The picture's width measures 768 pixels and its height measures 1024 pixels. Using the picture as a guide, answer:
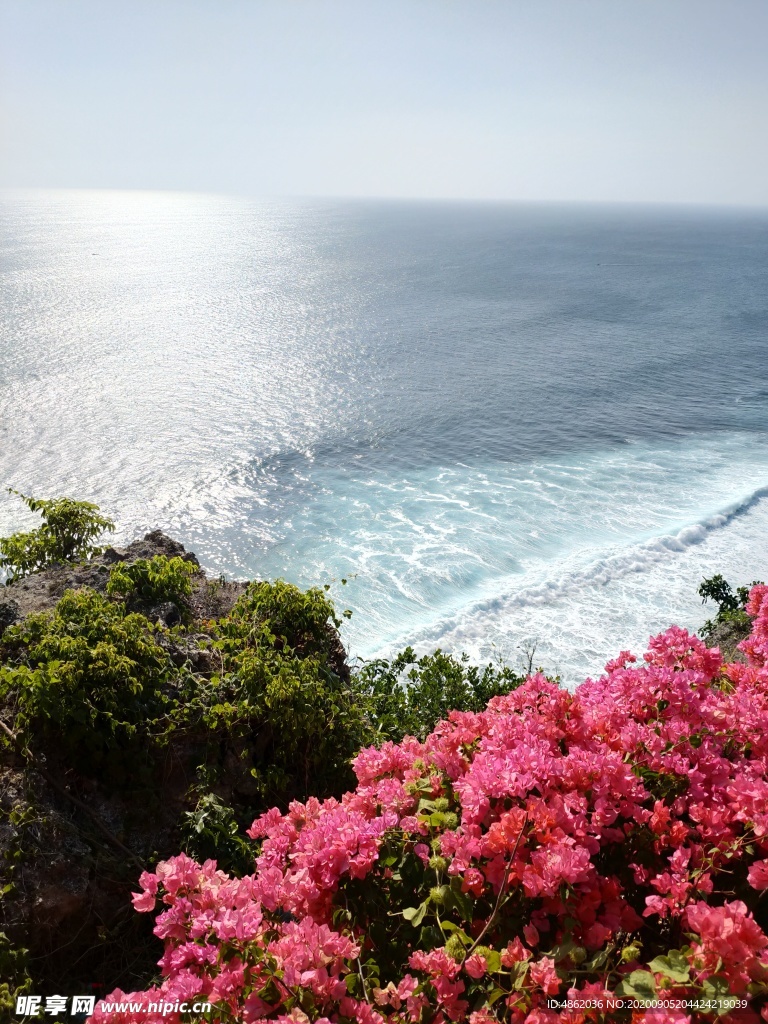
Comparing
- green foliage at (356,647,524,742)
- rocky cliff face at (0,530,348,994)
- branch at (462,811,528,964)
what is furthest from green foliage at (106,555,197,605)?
branch at (462,811,528,964)

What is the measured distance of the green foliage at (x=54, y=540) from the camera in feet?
26.3

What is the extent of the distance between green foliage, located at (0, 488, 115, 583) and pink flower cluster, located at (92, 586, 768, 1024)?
567 centimetres

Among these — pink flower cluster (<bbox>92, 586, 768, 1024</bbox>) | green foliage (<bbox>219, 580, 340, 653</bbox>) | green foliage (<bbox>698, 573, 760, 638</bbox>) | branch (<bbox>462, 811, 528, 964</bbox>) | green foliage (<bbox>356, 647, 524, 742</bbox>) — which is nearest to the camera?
pink flower cluster (<bbox>92, 586, 768, 1024</bbox>)

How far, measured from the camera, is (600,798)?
10.1 ft

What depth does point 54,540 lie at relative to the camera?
816 centimetres

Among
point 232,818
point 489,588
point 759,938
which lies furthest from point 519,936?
point 489,588

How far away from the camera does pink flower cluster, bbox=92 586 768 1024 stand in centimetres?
250

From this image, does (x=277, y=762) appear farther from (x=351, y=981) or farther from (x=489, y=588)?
(x=489, y=588)

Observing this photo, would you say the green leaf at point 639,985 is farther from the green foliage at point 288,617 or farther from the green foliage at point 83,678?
the green foliage at point 288,617

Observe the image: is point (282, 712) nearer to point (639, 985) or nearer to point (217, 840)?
point (217, 840)

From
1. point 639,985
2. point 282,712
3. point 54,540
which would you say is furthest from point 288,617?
point 639,985

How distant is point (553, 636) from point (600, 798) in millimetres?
14589

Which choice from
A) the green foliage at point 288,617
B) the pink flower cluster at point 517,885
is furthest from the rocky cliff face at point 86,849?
the pink flower cluster at point 517,885

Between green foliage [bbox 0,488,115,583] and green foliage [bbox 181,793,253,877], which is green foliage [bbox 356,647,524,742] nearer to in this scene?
green foliage [bbox 181,793,253,877]
